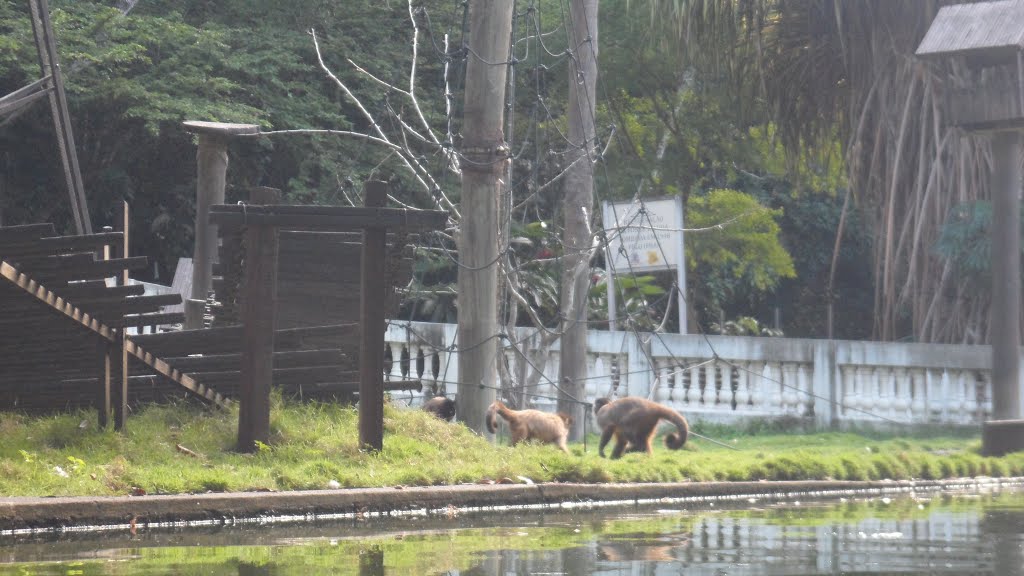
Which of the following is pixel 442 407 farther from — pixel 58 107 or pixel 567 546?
pixel 567 546

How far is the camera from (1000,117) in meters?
14.6

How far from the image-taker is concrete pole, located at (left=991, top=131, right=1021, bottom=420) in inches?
577

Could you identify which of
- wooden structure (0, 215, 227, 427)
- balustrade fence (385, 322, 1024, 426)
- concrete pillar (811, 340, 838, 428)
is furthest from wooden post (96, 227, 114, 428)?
concrete pillar (811, 340, 838, 428)

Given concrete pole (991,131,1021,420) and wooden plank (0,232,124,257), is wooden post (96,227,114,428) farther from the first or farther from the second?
concrete pole (991,131,1021,420)

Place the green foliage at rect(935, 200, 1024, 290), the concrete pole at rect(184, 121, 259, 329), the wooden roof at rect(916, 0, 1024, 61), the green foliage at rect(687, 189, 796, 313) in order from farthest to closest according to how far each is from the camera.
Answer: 1. the green foliage at rect(687, 189, 796, 313)
2. the green foliage at rect(935, 200, 1024, 290)
3. the wooden roof at rect(916, 0, 1024, 61)
4. the concrete pole at rect(184, 121, 259, 329)

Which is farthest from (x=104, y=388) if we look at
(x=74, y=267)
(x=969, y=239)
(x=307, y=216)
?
(x=969, y=239)

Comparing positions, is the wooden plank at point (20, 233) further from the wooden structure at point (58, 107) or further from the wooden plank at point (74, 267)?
the wooden structure at point (58, 107)

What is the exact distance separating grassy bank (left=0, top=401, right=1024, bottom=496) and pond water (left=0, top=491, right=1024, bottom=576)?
2.23ft

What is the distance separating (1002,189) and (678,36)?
19.4ft

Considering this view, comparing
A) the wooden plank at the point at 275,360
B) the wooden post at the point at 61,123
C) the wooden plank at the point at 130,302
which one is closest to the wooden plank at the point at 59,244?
the wooden plank at the point at 130,302

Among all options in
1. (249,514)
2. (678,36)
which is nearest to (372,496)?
(249,514)

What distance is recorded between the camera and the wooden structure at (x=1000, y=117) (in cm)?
1454

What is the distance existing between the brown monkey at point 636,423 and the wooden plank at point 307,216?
391cm

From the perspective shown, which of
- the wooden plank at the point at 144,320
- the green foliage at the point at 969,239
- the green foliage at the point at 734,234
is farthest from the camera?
the green foliage at the point at 734,234
